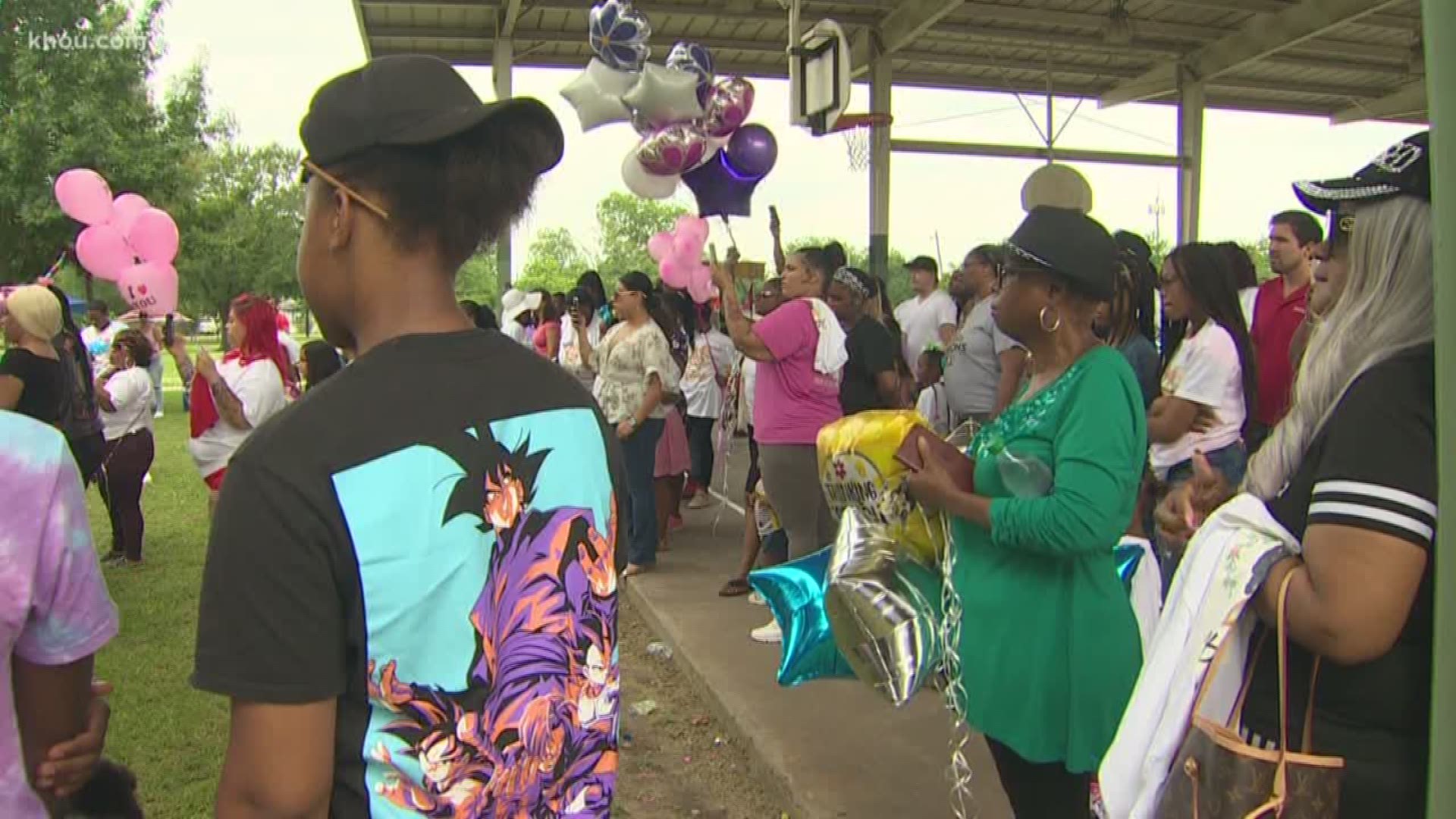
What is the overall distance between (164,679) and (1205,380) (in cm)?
517

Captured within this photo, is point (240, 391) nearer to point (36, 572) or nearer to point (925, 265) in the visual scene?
point (36, 572)

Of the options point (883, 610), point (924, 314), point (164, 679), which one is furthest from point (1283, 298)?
point (164, 679)

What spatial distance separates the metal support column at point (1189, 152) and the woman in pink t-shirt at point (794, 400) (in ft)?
46.0

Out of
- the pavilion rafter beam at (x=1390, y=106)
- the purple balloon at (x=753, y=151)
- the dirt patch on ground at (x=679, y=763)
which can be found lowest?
the dirt patch on ground at (x=679, y=763)

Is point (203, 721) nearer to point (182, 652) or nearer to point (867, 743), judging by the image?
point (182, 652)

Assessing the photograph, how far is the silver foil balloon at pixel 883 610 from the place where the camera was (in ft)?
8.45

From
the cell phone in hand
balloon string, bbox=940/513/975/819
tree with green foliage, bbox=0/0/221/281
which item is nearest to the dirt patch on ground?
balloon string, bbox=940/513/975/819

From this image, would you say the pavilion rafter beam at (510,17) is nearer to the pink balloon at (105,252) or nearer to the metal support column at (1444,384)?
the pink balloon at (105,252)

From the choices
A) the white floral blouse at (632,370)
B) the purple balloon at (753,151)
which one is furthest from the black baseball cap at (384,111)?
the purple balloon at (753,151)

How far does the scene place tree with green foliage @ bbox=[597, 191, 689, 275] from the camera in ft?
108

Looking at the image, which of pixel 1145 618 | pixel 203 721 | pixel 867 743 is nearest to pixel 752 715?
pixel 867 743

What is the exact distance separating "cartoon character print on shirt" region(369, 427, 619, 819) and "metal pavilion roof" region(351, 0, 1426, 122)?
13.7m

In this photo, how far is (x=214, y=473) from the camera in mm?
6469

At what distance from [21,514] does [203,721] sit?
400 cm
